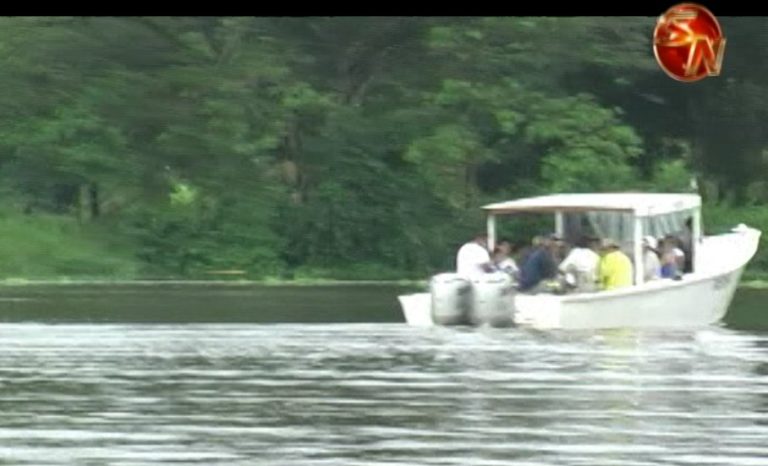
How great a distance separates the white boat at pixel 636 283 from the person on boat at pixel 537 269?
39 centimetres

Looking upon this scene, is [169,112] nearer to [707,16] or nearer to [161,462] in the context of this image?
[161,462]

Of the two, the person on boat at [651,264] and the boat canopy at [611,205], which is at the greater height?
the boat canopy at [611,205]

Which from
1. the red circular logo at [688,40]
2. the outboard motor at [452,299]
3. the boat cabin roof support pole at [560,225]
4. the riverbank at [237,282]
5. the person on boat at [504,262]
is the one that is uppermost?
the red circular logo at [688,40]

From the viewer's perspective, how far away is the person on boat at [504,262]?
3155 cm

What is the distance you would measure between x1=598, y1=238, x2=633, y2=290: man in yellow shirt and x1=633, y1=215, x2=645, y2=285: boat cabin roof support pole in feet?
1.12

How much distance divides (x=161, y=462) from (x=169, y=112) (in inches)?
1507

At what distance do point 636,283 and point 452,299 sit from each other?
253 centimetres

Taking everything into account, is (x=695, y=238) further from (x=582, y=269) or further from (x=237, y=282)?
(x=237, y=282)

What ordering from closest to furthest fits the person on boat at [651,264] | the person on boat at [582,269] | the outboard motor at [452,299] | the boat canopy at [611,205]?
the outboard motor at [452,299]
the person on boat at [582,269]
the person on boat at [651,264]
the boat canopy at [611,205]

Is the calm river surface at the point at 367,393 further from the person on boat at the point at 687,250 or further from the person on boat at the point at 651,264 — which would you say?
the person on boat at the point at 687,250

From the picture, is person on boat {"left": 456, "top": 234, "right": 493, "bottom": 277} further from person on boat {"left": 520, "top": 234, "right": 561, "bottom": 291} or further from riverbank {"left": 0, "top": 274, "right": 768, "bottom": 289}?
riverbank {"left": 0, "top": 274, "right": 768, "bottom": 289}

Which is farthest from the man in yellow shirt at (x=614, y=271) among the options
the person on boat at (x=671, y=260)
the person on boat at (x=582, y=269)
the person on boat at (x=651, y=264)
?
the person on boat at (x=671, y=260)

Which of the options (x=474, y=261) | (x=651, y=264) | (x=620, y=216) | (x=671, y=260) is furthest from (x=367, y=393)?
(x=620, y=216)

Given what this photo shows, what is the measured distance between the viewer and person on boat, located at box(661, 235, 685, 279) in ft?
105
